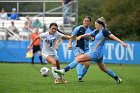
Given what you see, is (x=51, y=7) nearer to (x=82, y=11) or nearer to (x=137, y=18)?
(x=137, y=18)

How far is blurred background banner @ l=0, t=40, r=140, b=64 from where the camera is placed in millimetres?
34594

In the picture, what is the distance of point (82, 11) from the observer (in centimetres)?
6038

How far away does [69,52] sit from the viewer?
1378 inches

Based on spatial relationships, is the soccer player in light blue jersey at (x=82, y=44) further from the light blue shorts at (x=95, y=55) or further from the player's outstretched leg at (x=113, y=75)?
the light blue shorts at (x=95, y=55)

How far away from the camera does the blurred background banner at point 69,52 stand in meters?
34.6

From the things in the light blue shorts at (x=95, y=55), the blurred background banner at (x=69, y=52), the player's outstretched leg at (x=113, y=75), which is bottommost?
the blurred background banner at (x=69, y=52)

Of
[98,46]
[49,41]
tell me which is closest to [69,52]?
[49,41]

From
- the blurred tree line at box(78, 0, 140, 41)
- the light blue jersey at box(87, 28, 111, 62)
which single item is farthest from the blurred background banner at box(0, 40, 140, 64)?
the light blue jersey at box(87, 28, 111, 62)

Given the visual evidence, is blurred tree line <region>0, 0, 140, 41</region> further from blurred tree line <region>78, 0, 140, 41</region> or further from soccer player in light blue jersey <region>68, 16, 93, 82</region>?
soccer player in light blue jersey <region>68, 16, 93, 82</region>

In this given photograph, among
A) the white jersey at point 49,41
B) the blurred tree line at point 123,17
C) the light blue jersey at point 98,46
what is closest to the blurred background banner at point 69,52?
the blurred tree line at point 123,17

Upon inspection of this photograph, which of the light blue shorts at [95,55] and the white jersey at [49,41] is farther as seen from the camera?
the white jersey at [49,41]

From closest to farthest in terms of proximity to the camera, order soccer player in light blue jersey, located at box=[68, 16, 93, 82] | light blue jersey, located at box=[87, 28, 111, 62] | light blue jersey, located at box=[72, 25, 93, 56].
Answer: light blue jersey, located at box=[87, 28, 111, 62]
soccer player in light blue jersey, located at box=[68, 16, 93, 82]
light blue jersey, located at box=[72, 25, 93, 56]

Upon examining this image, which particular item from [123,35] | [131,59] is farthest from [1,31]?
[123,35]

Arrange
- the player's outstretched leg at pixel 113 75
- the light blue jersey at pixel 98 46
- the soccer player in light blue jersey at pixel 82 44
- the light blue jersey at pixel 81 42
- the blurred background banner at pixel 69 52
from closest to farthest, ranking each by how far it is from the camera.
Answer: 1. the light blue jersey at pixel 98 46
2. the player's outstretched leg at pixel 113 75
3. the soccer player in light blue jersey at pixel 82 44
4. the light blue jersey at pixel 81 42
5. the blurred background banner at pixel 69 52
